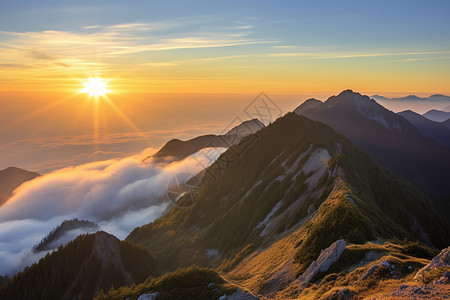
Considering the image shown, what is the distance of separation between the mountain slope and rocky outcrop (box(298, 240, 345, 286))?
4.87 metres

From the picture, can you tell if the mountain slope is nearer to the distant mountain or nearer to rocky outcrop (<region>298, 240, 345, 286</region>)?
rocky outcrop (<region>298, 240, 345, 286</region>)

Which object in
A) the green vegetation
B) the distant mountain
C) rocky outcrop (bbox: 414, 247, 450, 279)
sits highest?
rocky outcrop (bbox: 414, 247, 450, 279)

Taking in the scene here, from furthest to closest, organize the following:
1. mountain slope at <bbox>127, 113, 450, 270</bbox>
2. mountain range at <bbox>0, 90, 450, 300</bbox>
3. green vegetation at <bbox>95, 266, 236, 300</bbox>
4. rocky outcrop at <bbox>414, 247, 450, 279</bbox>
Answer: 1. mountain slope at <bbox>127, 113, 450, 270</bbox>
2. green vegetation at <bbox>95, 266, 236, 300</bbox>
3. mountain range at <bbox>0, 90, 450, 300</bbox>
4. rocky outcrop at <bbox>414, 247, 450, 279</bbox>

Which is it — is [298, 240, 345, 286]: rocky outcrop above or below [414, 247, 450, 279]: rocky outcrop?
below

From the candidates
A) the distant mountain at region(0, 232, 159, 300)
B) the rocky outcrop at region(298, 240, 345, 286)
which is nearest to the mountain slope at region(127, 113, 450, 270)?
the rocky outcrop at region(298, 240, 345, 286)

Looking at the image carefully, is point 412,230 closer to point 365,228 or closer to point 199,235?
point 365,228

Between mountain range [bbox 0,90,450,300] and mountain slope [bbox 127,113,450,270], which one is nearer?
mountain range [bbox 0,90,450,300]

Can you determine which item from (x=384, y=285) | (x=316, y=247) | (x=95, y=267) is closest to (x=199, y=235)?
(x=95, y=267)

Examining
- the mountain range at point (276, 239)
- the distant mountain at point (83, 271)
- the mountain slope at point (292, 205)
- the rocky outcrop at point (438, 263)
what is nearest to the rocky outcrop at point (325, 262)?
the mountain range at point (276, 239)

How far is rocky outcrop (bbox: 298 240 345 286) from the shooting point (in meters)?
38.7

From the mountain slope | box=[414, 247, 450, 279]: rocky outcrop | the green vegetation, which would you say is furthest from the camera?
the mountain slope

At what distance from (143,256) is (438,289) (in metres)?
131

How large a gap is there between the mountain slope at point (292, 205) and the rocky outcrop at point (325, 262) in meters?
4.87

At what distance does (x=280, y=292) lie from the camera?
42000 millimetres
